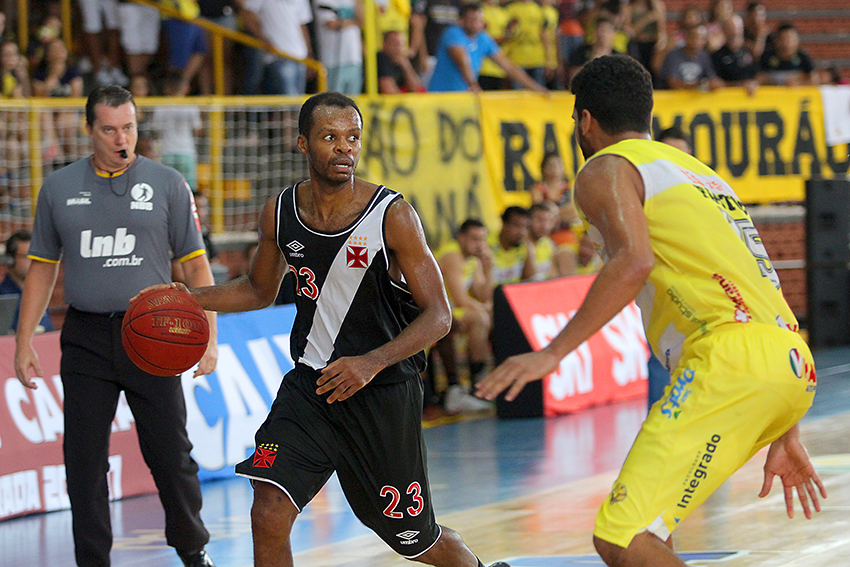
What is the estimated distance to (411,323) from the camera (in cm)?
442

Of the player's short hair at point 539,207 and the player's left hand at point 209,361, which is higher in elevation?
the player's left hand at point 209,361

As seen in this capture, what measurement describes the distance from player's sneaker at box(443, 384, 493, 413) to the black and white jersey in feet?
22.2

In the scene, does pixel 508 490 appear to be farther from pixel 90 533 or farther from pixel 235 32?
pixel 235 32

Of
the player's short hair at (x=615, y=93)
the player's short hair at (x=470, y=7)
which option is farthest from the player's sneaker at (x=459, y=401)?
the player's short hair at (x=615, y=93)

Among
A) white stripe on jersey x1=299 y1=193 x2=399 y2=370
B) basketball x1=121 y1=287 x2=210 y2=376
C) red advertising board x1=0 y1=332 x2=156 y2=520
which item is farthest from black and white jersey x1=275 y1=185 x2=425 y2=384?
red advertising board x1=0 y1=332 x2=156 y2=520

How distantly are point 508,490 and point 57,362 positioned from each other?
3.28 metres

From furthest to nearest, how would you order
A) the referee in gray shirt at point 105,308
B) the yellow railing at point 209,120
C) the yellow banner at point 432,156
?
the yellow banner at point 432,156, the yellow railing at point 209,120, the referee in gray shirt at point 105,308

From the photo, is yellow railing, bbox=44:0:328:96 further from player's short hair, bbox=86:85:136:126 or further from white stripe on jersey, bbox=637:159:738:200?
white stripe on jersey, bbox=637:159:738:200

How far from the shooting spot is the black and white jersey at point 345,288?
14.7ft

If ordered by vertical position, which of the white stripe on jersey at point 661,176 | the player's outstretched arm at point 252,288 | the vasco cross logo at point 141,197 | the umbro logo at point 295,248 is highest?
the white stripe on jersey at point 661,176

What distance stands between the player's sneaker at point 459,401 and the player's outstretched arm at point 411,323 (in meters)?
6.90

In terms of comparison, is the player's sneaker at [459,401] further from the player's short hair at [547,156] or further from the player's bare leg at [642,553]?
the player's bare leg at [642,553]

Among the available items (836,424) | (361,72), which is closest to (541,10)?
(361,72)

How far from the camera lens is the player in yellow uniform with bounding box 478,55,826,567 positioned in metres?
3.47
